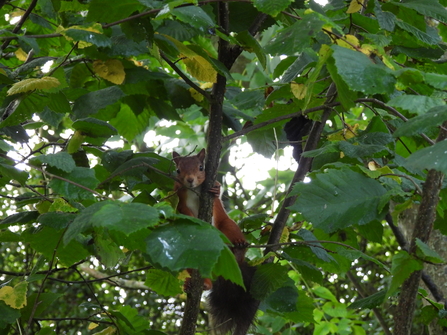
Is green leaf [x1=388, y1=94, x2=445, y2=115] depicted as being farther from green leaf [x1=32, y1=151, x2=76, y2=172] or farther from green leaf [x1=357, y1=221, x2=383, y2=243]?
green leaf [x1=32, y1=151, x2=76, y2=172]

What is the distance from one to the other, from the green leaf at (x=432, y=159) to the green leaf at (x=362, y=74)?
0.40 feet

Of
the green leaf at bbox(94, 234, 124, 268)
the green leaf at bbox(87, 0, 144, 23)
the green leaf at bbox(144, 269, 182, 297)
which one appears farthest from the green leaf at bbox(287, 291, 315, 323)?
the green leaf at bbox(87, 0, 144, 23)

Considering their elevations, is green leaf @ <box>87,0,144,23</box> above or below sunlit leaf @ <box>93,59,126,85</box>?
below

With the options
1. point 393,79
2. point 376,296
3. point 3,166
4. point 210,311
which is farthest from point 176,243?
point 210,311

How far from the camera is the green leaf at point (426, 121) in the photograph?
0.74m

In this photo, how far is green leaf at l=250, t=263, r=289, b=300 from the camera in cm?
138

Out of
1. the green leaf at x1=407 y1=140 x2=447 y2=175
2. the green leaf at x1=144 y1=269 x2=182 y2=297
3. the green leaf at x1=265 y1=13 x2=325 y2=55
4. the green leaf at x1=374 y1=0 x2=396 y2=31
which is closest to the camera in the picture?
the green leaf at x1=407 y1=140 x2=447 y2=175

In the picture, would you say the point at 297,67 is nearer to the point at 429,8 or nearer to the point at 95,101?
the point at 429,8

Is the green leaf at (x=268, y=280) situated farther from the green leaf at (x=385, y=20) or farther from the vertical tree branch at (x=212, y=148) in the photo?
the green leaf at (x=385, y=20)

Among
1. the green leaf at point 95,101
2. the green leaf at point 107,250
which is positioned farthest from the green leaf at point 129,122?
the green leaf at point 107,250

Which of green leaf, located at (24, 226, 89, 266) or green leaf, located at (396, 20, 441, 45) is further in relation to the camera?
green leaf, located at (24, 226, 89, 266)

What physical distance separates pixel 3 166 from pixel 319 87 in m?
0.89

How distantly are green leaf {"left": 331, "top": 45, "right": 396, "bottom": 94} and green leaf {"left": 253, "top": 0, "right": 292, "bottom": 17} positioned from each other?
16 cm

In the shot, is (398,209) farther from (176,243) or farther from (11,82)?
(11,82)
